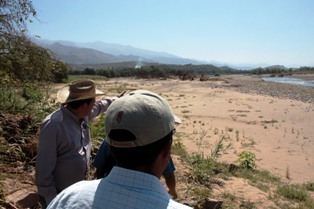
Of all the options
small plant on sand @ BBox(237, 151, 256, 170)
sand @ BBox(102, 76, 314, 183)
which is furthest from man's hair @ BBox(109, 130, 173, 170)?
small plant on sand @ BBox(237, 151, 256, 170)

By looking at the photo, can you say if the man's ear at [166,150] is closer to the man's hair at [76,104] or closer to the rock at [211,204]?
the man's hair at [76,104]

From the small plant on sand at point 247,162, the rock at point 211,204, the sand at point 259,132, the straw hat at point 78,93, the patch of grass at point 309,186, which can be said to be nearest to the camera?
the straw hat at point 78,93

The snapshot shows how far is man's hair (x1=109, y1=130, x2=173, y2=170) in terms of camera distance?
1.09m

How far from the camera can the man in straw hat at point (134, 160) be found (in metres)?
1.01

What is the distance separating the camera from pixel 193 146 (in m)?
10.3

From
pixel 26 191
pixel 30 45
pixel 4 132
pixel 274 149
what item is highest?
pixel 30 45

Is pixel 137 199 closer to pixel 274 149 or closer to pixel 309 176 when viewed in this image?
pixel 309 176

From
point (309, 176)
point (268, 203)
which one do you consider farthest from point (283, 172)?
point (268, 203)

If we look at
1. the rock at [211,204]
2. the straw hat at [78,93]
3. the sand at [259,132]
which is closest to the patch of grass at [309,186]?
the sand at [259,132]

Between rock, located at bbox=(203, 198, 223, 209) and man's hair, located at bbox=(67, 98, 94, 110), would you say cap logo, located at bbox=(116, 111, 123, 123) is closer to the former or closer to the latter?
man's hair, located at bbox=(67, 98, 94, 110)

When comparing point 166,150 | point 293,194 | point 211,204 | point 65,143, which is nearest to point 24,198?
point 65,143

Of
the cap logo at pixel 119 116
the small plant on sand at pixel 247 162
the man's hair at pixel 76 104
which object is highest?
the cap logo at pixel 119 116

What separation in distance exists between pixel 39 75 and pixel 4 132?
2365 mm

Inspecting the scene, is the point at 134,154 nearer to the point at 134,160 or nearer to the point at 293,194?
the point at 134,160
